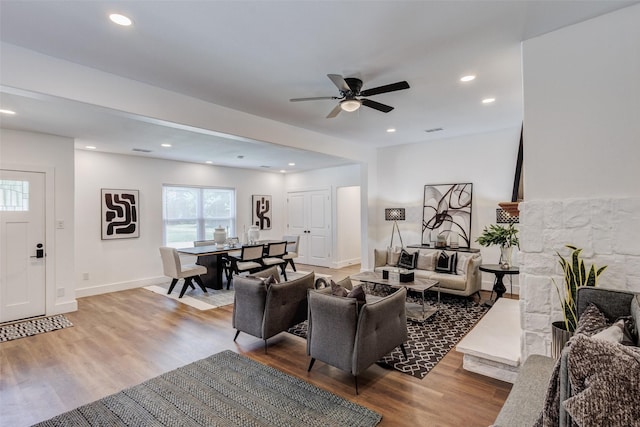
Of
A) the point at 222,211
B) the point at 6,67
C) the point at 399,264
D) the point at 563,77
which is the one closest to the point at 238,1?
the point at 6,67

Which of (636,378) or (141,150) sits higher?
(141,150)

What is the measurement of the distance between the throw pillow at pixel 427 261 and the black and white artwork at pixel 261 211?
15.8 ft

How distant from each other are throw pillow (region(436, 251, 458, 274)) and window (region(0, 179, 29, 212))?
20.5ft

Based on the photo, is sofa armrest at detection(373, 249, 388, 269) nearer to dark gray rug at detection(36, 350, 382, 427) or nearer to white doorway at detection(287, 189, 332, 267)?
white doorway at detection(287, 189, 332, 267)

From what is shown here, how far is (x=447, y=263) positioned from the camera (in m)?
5.14

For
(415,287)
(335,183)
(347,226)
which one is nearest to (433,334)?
(415,287)

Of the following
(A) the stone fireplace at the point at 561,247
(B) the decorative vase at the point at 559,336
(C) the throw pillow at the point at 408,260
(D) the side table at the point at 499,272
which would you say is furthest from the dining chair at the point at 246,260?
(B) the decorative vase at the point at 559,336

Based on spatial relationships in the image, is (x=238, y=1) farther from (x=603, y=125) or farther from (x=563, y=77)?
(x=603, y=125)

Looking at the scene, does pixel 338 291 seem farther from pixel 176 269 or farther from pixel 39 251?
pixel 39 251

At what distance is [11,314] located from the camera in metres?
4.36

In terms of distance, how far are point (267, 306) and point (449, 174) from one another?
4.37 m

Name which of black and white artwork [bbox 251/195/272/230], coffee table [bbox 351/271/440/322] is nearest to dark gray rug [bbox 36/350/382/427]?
coffee table [bbox 351/271/440/322]

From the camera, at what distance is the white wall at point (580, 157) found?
7.12ft

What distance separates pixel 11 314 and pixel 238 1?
5.20 meters
